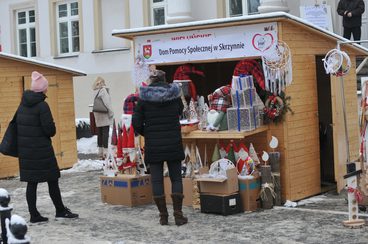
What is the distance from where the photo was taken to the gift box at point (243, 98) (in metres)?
8.12

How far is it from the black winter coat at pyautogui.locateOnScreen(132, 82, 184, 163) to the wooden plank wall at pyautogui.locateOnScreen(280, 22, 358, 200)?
1583mm

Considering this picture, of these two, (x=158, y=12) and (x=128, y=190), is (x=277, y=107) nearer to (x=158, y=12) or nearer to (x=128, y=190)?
(x=128, y=190)

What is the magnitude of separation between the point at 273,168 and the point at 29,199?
2.94 meters

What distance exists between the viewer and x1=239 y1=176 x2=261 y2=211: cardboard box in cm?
797

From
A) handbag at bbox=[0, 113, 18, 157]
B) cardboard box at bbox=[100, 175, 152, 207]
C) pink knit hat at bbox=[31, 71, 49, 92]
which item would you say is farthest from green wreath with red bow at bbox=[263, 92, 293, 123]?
handbag at bbox=[0, 113, 18, 157]

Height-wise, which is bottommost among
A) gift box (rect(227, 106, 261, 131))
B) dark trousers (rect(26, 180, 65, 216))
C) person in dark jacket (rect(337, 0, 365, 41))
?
dark trousers (rect(26, 180, 65, 216))

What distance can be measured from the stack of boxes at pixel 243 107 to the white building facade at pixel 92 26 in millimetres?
7522

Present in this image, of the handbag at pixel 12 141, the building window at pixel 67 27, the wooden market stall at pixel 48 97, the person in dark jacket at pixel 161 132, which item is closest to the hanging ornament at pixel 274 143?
the person in dark jacket at pixel 161 132

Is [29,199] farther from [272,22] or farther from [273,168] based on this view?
[272,22]

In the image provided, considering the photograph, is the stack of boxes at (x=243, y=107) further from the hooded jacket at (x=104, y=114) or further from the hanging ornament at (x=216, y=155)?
the hooded jacket at (x=104, y=114)

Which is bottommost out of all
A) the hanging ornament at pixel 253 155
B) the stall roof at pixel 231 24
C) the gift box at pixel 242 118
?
the hanging ornament at pixel 253 155

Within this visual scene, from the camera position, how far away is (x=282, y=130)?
8266 mm

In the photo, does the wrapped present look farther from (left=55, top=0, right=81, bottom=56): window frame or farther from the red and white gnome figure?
(left=55, top=0, right=81, bottom=56): window frame

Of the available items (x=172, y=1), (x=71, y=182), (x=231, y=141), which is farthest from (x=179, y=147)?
(x=172, y=1)
